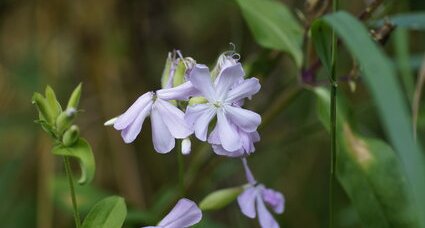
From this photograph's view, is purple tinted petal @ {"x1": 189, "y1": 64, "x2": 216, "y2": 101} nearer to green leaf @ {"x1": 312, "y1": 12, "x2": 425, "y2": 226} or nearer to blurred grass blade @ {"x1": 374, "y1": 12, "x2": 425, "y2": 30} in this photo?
green leaf @ {"x1": 312, "y1": 12, "x2": 425, "y2": 226}

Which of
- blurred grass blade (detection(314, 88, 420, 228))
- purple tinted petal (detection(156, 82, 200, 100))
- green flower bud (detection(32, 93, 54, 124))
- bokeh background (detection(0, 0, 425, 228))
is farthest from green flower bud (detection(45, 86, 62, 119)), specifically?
bokeh background (detection(0, 0, 425, 228))

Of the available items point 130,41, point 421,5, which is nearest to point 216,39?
point 130,41

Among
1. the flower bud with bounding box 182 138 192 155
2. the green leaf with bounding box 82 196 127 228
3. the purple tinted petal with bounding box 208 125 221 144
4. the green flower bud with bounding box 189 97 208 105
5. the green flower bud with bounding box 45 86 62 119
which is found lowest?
the green leaf with bounding box 82 196 127 228

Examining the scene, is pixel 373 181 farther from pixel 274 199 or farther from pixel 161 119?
pixel 161 119

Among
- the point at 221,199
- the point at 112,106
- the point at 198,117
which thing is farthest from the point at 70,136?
the point at 112,106

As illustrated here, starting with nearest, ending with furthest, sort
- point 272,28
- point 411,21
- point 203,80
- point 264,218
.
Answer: point 203,80
point 264,218
point 411,21
point 272,28

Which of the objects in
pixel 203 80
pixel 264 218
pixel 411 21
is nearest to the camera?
pixel 203 80
